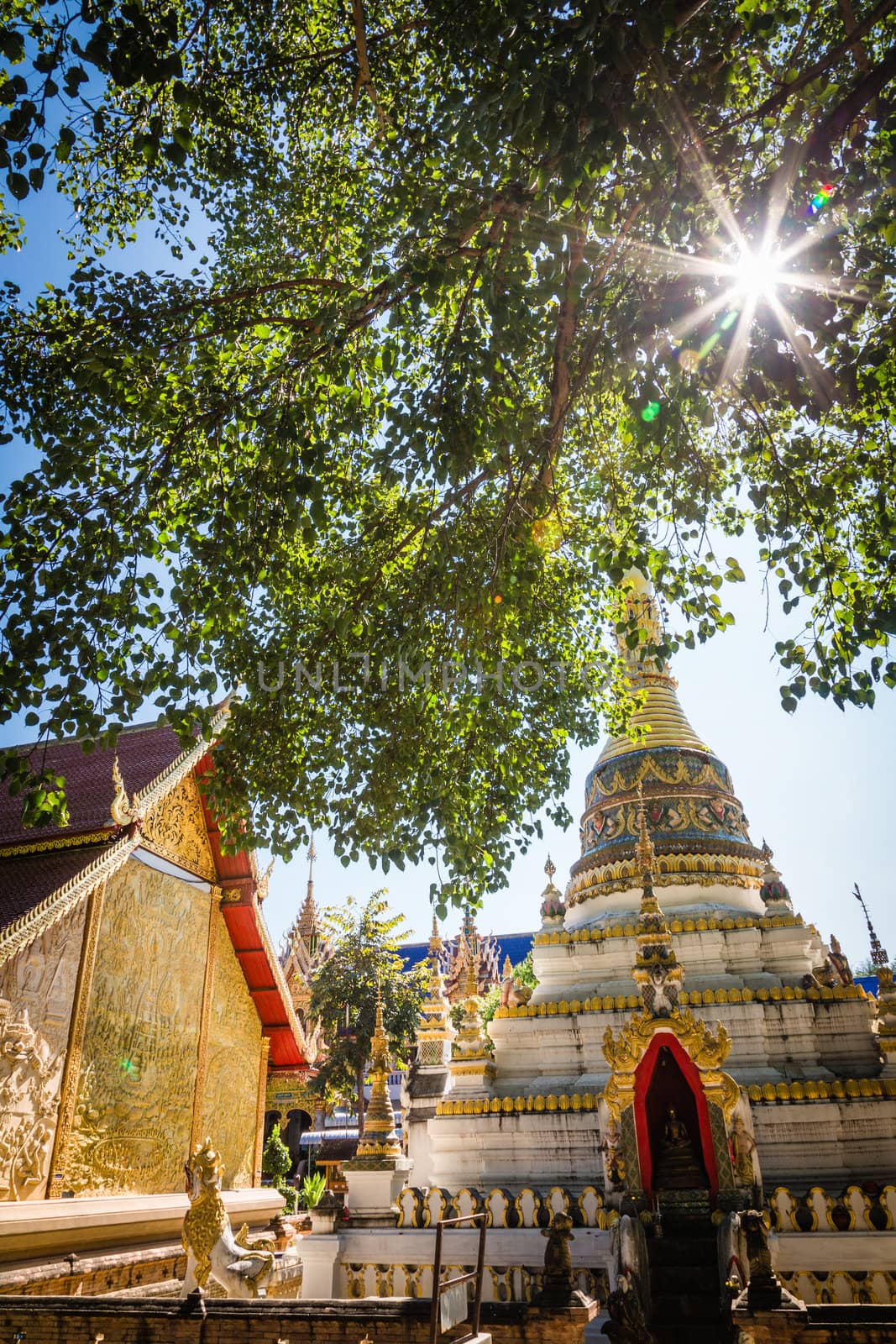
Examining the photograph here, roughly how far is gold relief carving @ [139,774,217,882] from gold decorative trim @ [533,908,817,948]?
6151 mm

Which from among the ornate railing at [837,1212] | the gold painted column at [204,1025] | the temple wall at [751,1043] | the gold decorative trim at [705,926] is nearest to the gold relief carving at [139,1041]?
the gold painted column at [204,1025]

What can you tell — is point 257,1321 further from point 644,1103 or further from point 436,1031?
point 436,1031

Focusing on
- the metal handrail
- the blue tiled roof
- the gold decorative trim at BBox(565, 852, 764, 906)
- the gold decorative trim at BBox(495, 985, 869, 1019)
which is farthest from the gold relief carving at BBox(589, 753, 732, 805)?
the blue tiled roof

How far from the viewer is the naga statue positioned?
7680 millimetres

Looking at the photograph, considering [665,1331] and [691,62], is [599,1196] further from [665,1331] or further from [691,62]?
[691,62]

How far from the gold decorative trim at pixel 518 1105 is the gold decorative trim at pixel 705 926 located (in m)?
2.96

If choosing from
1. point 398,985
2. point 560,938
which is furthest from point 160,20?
point 398,985

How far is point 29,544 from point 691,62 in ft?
17.6

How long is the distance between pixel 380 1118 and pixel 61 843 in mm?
5027

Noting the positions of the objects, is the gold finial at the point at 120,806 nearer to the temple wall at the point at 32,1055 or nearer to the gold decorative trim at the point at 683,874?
the temple wall at the point at 32,1055

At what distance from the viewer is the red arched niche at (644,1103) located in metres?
8.46

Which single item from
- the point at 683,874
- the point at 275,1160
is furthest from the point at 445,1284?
the point at 275,1160

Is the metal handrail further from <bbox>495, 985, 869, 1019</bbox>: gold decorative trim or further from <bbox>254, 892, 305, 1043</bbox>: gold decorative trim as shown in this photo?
<bbox>254, 892, 305, 1043</bbox>: gold decorative trim

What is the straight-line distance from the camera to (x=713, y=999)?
12.2 metres
